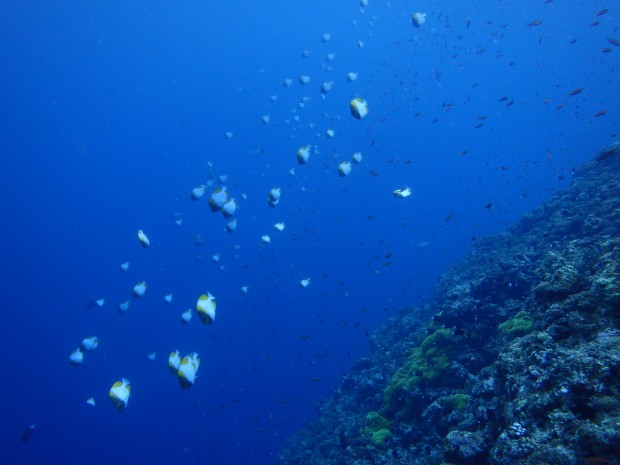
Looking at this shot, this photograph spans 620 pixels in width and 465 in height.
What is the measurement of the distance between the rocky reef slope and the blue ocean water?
6028mm

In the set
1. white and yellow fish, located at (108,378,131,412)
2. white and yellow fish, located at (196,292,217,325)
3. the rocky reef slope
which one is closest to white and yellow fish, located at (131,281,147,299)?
white and yellow fish, located at (108,378,131,412)

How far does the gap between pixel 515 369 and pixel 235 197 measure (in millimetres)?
27125

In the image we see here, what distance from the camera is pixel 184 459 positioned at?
4169cm

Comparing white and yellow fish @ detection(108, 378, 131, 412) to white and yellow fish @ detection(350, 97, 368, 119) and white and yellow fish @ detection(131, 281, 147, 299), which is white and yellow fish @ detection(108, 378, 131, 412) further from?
white and yellow fish @ detection(350, 97, 368, 119)

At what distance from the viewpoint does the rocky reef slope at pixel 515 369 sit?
11.3 ft

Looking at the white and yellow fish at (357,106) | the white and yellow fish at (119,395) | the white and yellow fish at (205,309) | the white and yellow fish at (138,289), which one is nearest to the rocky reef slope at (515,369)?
the white and yellow fish at (205,309)

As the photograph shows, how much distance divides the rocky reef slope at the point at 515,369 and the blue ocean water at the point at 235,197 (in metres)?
6.03

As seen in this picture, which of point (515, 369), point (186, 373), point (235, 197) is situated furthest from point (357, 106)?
point (235, 197)

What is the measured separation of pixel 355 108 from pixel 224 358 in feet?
196

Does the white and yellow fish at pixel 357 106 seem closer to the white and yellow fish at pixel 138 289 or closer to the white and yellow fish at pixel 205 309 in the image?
Answer: the white and yellow fish at pixel 205 309

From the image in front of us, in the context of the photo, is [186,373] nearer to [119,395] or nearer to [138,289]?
[119,395]

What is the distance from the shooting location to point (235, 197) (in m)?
30.0

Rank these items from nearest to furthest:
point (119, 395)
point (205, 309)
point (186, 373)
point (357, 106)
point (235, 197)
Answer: point (186, 373)
point (205, 309)
point (119, 395)
point (357, 106)
point (235, 197)

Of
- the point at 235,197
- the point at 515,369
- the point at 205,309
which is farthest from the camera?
the point at 235,197
